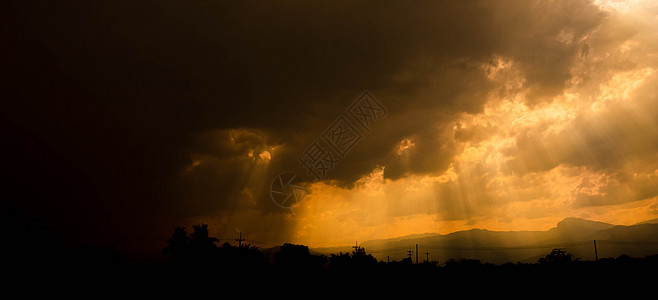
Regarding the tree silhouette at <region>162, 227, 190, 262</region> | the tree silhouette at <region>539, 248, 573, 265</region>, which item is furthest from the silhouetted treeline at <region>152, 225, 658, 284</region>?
the tree silhouette at <region>539, 248, 573, 265</region>

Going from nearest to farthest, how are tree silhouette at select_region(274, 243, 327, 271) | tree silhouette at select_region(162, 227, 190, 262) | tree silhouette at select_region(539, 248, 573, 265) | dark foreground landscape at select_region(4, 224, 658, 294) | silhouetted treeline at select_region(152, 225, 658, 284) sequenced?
1. dark foreground landscape at select_region(4, 224, 658, 294)
2. silhouetted treeline at select_region(152, 225, 658, 284)
3. tree silhouette at select_region(162, 227, 190, 262)
4. tree silhouette at select_region(274, 243, 327, 271)
5. tree silhouette at select_region(539, 248, 573, 265)

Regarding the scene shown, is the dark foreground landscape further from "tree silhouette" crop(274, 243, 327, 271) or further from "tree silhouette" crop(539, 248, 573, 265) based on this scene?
"tree silhouette" crop(539, 248, 573, 265)

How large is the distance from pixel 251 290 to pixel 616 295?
137 feet

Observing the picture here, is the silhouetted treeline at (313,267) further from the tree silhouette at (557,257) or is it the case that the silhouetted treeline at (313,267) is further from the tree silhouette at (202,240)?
the tree silhouette at (557,257)

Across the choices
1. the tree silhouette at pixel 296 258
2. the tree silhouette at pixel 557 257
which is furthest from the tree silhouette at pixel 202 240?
the tree silhouette at pixel 557 257

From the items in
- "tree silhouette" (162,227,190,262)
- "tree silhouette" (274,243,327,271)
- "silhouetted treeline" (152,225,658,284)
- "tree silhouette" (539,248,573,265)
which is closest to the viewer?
"silhouetted treeline" (152,225,658,284)

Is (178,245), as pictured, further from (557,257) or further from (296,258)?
(557,257)

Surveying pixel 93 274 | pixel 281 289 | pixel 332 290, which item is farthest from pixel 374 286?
pixel 93 274

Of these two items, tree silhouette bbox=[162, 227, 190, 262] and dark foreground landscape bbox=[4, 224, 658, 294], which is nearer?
dark foreground landscape bbox=[4, 224, 658, 294]

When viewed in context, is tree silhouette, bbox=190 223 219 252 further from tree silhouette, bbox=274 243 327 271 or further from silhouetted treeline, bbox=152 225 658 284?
tree silhouette, bbox=274 243 327 271

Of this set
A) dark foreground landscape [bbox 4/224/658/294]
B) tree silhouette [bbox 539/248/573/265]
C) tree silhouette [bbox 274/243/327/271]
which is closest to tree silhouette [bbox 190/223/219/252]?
dark foreground landscape [bbox 4/224/658/294]

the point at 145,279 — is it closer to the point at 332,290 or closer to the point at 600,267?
the point at 332,290

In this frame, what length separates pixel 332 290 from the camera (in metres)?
52.2

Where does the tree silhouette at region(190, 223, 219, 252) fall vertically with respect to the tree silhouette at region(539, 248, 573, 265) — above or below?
above
